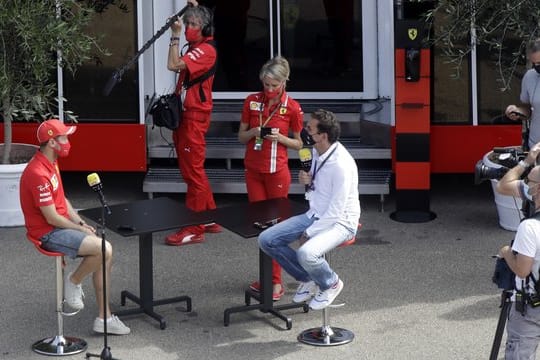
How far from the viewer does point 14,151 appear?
38.5ft

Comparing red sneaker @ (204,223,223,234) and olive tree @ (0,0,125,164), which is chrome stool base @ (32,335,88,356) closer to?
red sneaker @ (204,223,223,234)

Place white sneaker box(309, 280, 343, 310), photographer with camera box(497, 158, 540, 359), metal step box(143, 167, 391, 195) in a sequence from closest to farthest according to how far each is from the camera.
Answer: photographer with camera box(497, 158, 540, 359) < white sneaker box(309, 280, 343, 310) < metal step box(143, 167, 391, 195)

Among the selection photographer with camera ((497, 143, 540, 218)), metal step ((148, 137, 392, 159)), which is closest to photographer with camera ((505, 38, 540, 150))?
metal step ((148, 137, 392, 159))

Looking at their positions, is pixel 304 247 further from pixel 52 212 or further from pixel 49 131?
pixel 49 131

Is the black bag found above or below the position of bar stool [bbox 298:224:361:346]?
above

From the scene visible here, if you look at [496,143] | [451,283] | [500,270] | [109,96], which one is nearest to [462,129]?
[496,143]

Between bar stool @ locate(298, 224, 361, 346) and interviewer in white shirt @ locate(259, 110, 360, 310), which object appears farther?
bar stool @ locate(298, 224, 361, 346)

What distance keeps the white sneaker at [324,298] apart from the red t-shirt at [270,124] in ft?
5.00

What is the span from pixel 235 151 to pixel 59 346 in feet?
13.9

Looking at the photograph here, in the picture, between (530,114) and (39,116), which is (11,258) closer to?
(39,116)

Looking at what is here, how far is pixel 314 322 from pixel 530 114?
277cm

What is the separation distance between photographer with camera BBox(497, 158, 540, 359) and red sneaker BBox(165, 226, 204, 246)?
433 cm

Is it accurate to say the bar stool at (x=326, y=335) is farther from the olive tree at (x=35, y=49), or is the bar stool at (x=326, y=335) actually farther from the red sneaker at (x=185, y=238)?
the olive tree at (x=35, y=49)

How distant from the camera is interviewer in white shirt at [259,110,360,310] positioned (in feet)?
26.1
